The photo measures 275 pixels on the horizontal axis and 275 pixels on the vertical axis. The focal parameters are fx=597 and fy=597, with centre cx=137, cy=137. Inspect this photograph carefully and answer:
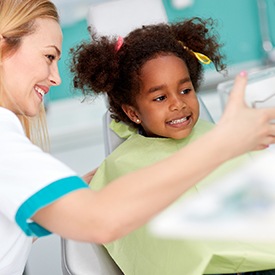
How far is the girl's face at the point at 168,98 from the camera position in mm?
1532

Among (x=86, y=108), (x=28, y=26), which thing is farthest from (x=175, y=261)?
(x=86, y=108)

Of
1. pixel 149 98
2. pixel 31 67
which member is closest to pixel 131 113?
pixel 149 98

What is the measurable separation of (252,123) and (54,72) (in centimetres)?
46

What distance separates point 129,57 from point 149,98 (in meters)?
0.14

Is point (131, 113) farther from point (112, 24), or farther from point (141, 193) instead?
point (141, 193)

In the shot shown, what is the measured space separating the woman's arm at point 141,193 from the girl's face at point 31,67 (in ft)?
1.03

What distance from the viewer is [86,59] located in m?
1.69

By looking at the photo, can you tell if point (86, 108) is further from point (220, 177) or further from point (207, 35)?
point (220, 177)

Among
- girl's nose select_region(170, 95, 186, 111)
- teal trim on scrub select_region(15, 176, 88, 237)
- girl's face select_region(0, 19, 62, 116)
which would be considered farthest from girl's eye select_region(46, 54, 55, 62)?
girl's nose select_region(170, 95, 186, 111)

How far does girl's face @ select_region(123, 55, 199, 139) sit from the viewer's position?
153cm

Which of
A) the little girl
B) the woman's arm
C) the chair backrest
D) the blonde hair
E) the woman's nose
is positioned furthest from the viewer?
the little girl

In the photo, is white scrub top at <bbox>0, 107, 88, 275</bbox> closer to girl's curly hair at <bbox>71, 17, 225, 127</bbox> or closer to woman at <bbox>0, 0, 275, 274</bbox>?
woman at <bbox>0, 0, 275, 274</bbox>

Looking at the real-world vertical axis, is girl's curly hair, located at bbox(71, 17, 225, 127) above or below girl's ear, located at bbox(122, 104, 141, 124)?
above

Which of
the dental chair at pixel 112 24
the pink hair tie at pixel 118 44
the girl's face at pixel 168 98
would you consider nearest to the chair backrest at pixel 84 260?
the dental chair at pixel 112 24
